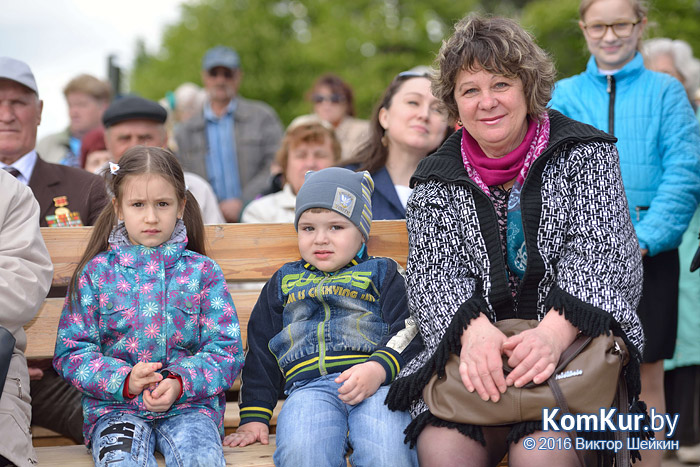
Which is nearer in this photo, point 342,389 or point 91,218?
point 342,389

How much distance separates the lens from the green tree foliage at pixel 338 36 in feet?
56.5

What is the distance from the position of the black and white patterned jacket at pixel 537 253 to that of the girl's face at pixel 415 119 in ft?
4.41

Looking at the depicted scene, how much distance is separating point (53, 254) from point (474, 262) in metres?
2.05

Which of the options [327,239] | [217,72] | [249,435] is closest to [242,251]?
[327,239]

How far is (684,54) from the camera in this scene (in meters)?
5.71

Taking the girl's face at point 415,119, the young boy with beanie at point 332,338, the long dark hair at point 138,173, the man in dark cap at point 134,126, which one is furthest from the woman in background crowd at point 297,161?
the young boy with beanie at point 332,338

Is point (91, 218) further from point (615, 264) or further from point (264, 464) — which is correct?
point (615, 264)

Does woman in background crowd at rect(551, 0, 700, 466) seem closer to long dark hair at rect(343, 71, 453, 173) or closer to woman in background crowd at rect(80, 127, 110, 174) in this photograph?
long dark hair at rect(343, 71, 453, 173)

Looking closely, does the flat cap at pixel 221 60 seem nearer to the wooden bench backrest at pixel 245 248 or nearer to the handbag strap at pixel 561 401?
the wooden bench backrest at pixel 245 248

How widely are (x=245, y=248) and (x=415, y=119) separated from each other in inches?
51.3

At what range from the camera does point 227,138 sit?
7.80 metres

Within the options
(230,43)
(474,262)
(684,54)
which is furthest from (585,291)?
(230,43)

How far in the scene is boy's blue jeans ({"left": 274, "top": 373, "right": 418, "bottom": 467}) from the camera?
3.05m

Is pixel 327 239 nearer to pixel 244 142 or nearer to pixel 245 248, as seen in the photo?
pixel 245 248
